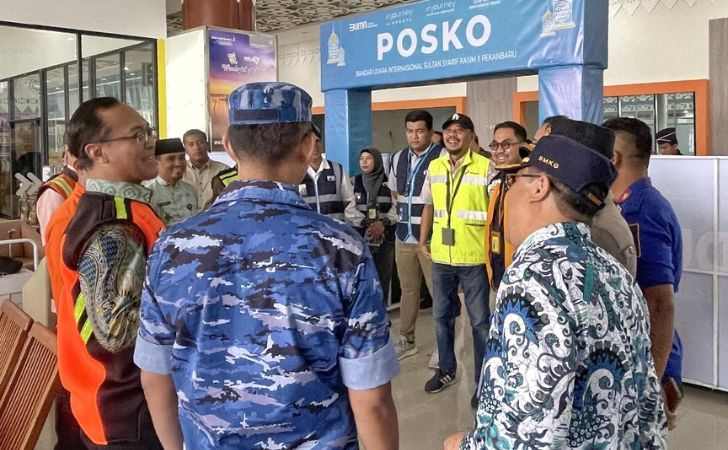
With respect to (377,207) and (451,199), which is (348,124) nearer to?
(377,207)

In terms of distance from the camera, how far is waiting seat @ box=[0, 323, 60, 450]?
6.34 feet

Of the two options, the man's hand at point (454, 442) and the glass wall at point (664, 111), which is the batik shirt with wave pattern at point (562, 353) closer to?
the man's hand at point (454, 442)

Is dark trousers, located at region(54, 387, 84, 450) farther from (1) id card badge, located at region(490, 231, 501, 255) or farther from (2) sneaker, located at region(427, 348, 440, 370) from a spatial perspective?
(2) sneaker, located at region(427, 348, 440, 370)

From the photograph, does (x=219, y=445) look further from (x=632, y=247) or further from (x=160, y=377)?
(x=632, y=247)

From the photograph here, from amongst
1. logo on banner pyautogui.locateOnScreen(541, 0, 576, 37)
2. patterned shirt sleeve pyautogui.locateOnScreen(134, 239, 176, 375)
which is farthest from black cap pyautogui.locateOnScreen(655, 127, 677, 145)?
patterned shirt sleeve pyautogui.locateOnScreen(134, 239, 176, 375)

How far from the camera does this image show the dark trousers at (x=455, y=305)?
143 inches

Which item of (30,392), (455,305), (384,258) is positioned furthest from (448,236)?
(30,392)

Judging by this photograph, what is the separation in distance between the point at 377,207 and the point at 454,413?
191cm

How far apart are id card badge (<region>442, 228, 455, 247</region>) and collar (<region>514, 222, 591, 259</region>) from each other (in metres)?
2.50

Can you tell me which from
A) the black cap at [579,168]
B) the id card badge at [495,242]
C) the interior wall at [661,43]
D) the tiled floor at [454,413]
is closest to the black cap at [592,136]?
the black cap at [579,168]

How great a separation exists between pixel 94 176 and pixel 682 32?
304 inches

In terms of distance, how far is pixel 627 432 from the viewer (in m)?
1.14

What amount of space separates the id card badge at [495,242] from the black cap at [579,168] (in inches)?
81.6

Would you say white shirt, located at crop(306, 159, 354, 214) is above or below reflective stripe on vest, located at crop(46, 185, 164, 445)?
above
